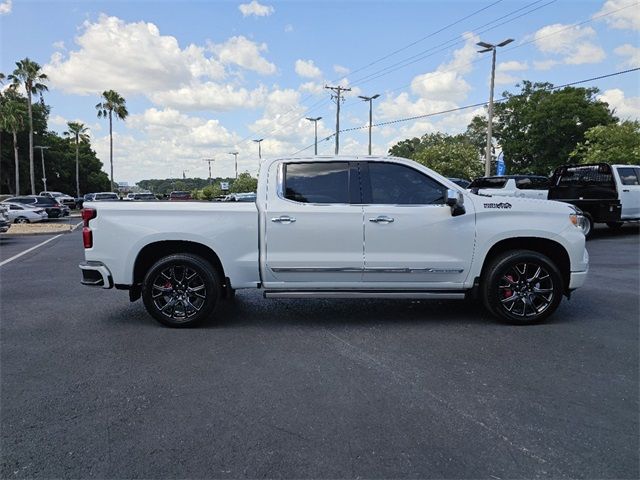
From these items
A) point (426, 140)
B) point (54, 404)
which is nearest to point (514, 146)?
point (426, 140)

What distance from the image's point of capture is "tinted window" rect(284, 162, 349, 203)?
5617 millimetres

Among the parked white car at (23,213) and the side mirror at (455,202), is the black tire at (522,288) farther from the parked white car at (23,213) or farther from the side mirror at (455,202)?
the parked white car at (23,213)

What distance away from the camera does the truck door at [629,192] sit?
14.0 m

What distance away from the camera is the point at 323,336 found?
5230mm

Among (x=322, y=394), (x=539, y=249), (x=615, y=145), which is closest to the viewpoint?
(x=322, y=394)

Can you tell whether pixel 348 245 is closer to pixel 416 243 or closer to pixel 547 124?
pixel 416 243

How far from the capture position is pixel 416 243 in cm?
549

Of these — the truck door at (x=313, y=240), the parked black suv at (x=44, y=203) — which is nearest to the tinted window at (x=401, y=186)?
the truck door at (x=313, y=240)

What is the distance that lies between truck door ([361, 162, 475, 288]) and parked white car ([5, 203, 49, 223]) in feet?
89.2

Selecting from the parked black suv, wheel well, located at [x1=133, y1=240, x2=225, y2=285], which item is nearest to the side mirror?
wheel well, located at [x1=133, y1=240, x2=225, y2=285]

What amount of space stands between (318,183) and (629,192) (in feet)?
40.0

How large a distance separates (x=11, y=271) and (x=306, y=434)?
29.8ft

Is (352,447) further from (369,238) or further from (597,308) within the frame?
(597,308)

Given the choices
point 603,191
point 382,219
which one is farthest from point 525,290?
point 603,191
